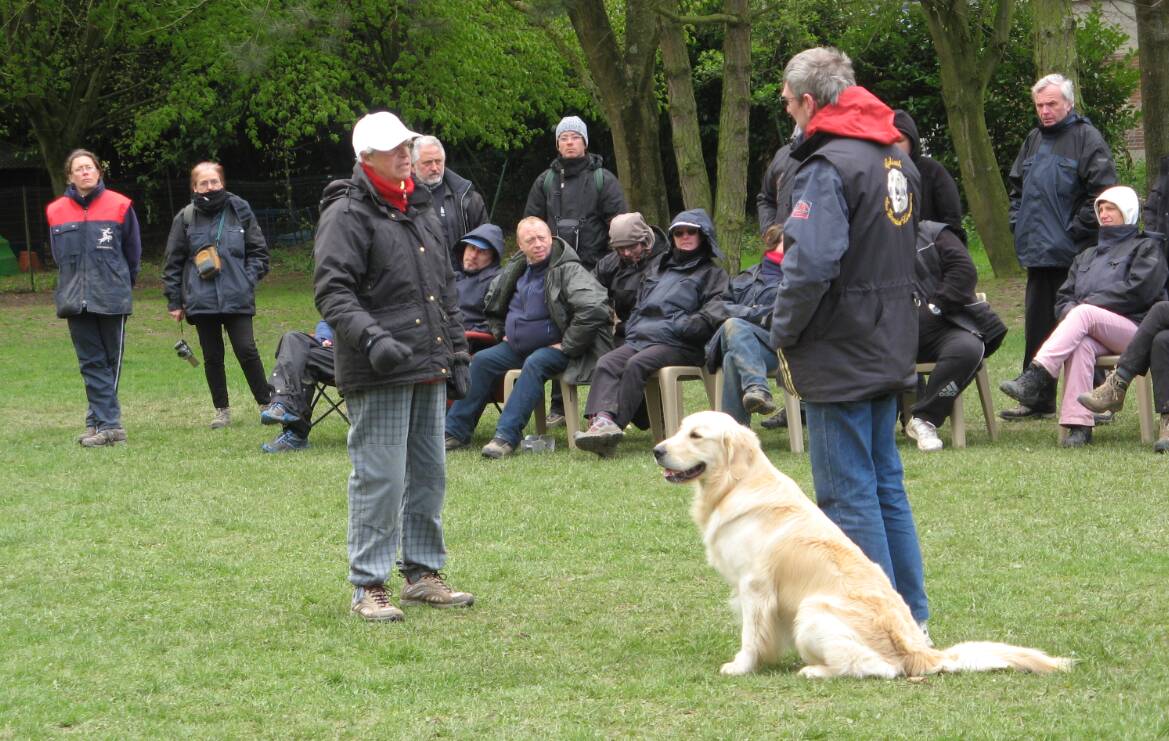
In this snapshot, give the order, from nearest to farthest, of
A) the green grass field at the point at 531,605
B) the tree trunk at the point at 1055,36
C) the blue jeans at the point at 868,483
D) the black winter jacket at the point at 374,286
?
the green grass field at the point at 531,605 → the blue jeans at the point at 868,483 → the black winter jacket at the point at 374,286 → the tree trunk at the point at 1055,36

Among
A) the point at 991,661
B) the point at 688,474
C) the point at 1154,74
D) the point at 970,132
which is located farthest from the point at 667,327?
the point at 970,132

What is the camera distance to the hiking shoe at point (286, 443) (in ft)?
33.6

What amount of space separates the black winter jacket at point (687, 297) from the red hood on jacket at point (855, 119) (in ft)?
14.8

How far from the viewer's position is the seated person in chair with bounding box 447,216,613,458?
9688 mm

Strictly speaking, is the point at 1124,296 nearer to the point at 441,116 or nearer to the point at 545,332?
the point at 545,332

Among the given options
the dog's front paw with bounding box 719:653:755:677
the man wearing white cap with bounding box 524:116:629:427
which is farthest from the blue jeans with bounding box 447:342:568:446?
the dog's front paw with bounding box 719:653:755:677

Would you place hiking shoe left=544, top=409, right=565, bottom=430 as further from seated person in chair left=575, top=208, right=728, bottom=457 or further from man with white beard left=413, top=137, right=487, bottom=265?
seated person in chair left=575, top=208, right=728, bottom=457

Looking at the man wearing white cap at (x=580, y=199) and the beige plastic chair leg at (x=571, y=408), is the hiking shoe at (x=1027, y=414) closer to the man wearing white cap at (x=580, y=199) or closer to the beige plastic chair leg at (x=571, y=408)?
the beige plastic chair leg at (x=571, y=408)

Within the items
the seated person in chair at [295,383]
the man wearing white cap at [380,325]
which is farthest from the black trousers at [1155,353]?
the seated person in chair at [295,383]

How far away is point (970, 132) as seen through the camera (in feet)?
60.6

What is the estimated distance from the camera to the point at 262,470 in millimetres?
9453

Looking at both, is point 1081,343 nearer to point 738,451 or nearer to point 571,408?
point 571,408

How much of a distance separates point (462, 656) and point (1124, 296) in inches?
219

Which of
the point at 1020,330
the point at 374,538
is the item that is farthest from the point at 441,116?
the point at 374,538
